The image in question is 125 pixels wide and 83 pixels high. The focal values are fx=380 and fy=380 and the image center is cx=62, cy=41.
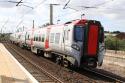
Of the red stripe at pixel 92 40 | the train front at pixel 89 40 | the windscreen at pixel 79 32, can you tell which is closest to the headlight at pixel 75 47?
the train front at pixel 89 40

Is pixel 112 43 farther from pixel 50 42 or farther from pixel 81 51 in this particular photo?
pixel 81 51

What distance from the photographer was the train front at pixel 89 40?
862 inches

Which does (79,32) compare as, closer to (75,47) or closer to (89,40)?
(89,40)

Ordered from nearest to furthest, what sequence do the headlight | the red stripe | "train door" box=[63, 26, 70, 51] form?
the headlight → the red stripe → "train door" box=[63, 26, 70, 51]

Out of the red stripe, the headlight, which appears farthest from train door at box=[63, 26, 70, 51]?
the red stripe

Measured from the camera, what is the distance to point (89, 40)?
22.0 meters

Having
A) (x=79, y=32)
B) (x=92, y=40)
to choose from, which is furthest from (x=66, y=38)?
(x=92, y=40)

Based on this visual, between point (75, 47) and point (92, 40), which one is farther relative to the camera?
point (92, 40)

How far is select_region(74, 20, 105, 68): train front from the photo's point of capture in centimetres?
2191

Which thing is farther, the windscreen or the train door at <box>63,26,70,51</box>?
the train door at <box>63,26,70,51</box>

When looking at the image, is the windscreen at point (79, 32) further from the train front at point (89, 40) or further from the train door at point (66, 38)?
the train door at point (66, 38)

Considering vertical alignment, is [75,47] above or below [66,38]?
below

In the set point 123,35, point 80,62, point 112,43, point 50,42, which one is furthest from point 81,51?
point 123,35

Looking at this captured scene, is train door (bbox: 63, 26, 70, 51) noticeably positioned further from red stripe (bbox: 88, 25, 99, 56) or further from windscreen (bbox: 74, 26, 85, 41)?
red stripe (bbox: 88, 25, 99, 56)
